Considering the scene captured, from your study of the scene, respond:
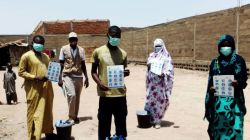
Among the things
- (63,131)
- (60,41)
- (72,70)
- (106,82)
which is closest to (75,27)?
(60,41)

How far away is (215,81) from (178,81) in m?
12.8

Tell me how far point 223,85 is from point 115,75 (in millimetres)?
1379

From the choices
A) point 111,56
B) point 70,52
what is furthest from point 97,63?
point 70,52

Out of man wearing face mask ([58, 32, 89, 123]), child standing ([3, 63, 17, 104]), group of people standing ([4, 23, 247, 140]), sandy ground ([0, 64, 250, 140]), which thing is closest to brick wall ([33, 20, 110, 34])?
sandy ground ([0, 64, 250, 140])

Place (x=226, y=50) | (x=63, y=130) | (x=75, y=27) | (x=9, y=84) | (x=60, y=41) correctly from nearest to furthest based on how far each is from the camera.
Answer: (x=226, y=50)
(x=63, y=130)
(x=9, y=84)
(x=60, y=41)
(x=75, y=27)

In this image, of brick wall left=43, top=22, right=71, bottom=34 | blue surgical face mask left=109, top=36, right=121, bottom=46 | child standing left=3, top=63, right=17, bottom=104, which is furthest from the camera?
brick wall left=43, top=22, right=71, bottom=34

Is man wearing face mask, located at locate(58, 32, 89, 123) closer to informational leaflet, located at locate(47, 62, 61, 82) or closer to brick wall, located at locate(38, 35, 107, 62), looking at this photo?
informational leaflet, located at locate(47, 62, 61, 82)

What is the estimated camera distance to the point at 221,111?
16.7 feet

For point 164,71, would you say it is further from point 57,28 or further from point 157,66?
point 57,28

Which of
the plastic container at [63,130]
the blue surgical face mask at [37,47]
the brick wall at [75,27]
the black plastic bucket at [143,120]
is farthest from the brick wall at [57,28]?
the blue surgical face mask at [37,47]

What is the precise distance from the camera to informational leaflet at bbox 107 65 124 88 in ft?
18.0

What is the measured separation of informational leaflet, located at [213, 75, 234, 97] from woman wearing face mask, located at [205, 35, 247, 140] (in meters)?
0.05

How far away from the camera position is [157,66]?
762cm

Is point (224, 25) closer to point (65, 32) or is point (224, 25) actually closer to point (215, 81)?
point (215, 81)
